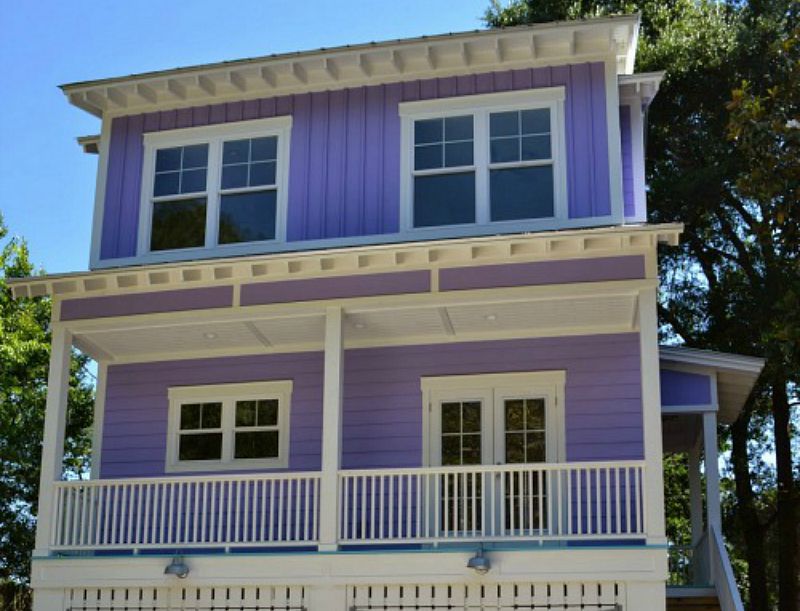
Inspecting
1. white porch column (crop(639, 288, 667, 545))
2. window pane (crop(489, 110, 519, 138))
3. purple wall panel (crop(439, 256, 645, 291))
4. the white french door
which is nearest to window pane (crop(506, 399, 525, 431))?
the white french door

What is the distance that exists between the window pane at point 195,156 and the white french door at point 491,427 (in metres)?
4.27

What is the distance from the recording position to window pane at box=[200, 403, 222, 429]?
15.2 meters

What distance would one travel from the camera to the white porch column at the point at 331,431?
1242 centimetres

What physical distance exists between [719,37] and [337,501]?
14.6 metres

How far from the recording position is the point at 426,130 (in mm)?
14633

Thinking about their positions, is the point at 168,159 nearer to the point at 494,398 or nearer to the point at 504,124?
the point at 504,124

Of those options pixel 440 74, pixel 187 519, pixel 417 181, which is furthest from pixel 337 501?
pixel 440 74

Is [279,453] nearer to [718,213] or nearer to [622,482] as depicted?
[622,482]

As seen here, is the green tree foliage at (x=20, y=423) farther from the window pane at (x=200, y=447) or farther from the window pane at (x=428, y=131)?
the window pane at (x=428, y=131)

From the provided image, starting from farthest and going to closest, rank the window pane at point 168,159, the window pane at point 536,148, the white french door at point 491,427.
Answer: the window pane at point 168,159
the window pane at point 536,148
the white french door at point 491,427

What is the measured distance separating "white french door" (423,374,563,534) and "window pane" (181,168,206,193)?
4042 mm

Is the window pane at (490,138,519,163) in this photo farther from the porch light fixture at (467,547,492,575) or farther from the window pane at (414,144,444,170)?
the porch light fixture at (467,547,492,575)

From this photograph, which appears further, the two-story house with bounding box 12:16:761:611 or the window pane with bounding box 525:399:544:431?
the window pane with bounding box 525:399:544:431

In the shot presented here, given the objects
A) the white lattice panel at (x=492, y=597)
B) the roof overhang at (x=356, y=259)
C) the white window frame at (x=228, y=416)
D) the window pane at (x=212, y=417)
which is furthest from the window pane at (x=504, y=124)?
the white lattice panel at (x=492, y=597)
